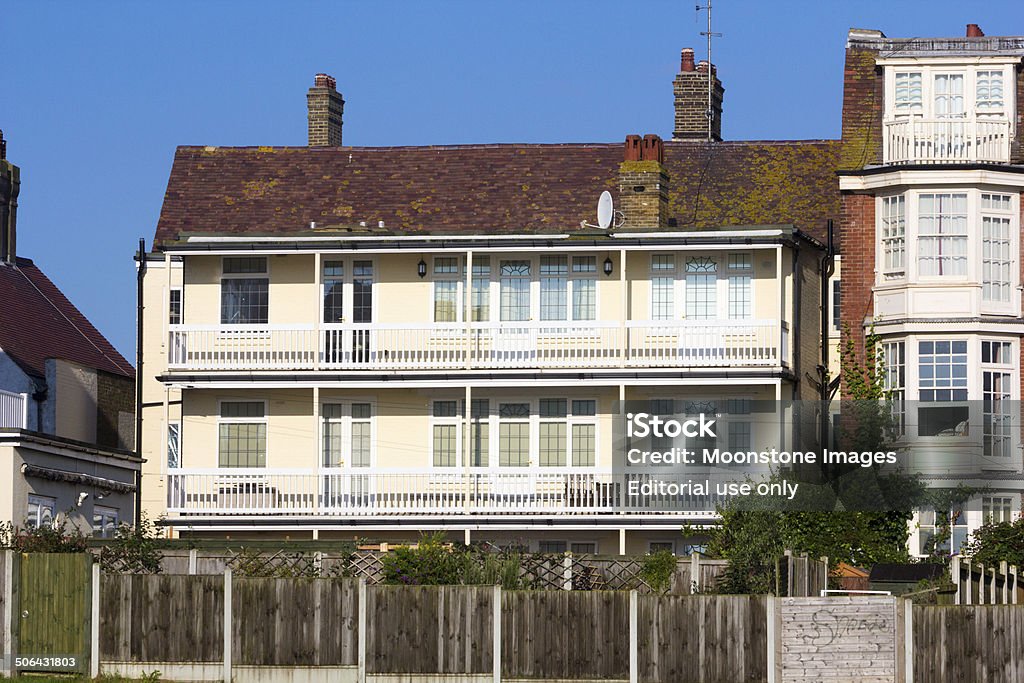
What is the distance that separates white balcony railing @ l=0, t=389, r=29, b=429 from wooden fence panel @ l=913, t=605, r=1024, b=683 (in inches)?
912

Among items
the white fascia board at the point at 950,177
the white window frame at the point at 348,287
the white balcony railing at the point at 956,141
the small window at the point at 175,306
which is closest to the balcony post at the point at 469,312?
the white window frame at the point at 348,287

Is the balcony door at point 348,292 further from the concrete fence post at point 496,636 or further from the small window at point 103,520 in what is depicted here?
the concrete fence post at point 496,636

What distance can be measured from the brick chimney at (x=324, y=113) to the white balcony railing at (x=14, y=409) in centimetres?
1017

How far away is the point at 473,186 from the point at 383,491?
8.76 meters

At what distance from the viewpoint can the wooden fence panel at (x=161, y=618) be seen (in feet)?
99.1

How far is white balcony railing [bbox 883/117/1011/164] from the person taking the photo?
4309 cm

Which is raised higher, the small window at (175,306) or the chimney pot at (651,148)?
the chimney pot at (651,148)

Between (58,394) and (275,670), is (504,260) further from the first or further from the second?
(275,670)

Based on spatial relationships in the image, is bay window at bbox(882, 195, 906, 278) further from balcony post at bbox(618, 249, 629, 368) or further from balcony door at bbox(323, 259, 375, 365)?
balcony door at bbox(323, 259, 375, 365)

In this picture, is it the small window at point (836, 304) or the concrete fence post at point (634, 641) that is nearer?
the concrete fence post at point (634, 641)

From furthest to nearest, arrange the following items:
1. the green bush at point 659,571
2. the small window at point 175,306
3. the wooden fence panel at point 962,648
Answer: the small window at point 175,306 < the green bush at point 659,571 < the wooden fence panel at point 962,648

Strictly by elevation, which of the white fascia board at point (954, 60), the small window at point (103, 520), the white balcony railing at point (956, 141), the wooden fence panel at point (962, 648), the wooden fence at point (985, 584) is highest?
the white fascia board at point (954, 60)

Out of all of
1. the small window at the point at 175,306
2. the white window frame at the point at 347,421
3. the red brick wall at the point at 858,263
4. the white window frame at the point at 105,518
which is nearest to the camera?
the red brick wall at the point at 858,263

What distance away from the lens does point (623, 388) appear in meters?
42.8
